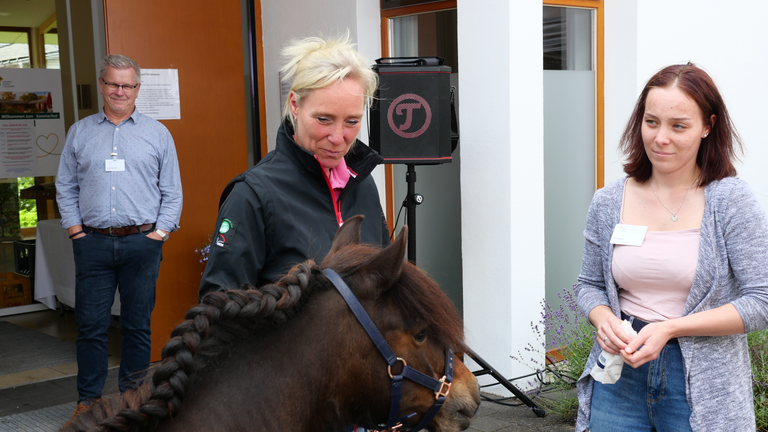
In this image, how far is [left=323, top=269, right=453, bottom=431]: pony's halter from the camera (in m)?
1.34

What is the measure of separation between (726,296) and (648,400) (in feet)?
1.22

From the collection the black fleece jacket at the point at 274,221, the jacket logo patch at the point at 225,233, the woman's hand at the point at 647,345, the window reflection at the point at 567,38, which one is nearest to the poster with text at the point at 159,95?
the window reflection at the point at 567,38

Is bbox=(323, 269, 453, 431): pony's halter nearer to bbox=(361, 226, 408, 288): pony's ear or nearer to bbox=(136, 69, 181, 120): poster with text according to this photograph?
bbox=(361, 226, 408, 288): pony's ear

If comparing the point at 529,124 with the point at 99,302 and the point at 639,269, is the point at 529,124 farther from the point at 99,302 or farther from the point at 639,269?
the point at 99,302

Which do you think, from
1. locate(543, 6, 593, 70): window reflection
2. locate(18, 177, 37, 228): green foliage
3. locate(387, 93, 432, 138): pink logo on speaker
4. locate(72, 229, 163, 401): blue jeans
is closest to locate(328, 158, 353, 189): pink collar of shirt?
locate(387, 93, 432, 138): pink logo on speaker

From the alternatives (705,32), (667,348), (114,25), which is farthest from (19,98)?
(667,348)

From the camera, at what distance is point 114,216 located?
4125 mm

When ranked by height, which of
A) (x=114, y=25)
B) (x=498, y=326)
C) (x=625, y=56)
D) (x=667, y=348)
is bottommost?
(x=498, y=326)

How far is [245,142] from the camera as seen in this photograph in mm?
5812

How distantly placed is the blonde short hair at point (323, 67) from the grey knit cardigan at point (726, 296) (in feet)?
3.45

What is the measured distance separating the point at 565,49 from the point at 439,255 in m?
1.85

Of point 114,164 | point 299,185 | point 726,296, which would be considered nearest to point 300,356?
point 299,185

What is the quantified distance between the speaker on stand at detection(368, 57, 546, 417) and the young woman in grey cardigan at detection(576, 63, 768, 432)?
7.20 feet

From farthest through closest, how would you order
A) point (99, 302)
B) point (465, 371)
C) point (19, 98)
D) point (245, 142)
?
1. point (19, 98)
2. point (245, 142)
3. point (99, 302)
4. point (465, 371)
